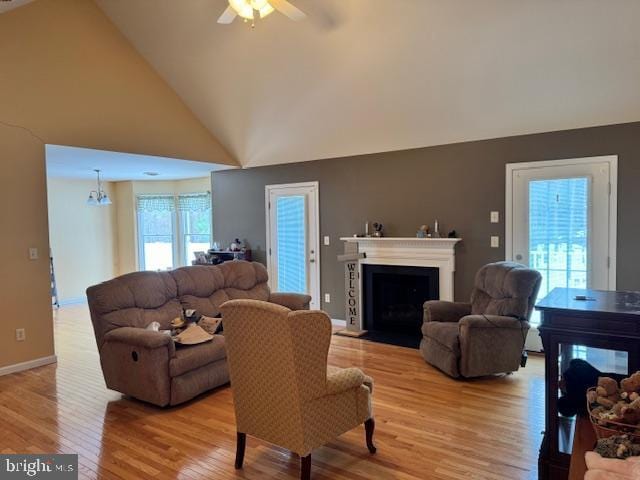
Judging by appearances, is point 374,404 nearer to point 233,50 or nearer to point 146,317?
point 146,317

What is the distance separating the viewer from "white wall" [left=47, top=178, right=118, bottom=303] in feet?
26.6

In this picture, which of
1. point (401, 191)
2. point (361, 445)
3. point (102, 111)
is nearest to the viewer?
point (361, 445)

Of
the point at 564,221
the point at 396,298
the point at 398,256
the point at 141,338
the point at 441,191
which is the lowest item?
the point at 396,298

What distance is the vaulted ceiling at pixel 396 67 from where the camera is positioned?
3.45 meters

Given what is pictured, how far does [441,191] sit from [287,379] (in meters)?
3.48

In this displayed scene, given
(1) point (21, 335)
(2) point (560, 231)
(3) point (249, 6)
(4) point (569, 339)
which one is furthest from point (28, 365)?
(2) point (560, 231)

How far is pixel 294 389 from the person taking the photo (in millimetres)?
2242

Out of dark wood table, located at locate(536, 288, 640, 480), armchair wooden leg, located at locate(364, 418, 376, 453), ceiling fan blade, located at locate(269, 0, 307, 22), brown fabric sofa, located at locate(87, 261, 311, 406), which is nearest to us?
dark wood table, located at locate(536, 288, 640, 480)

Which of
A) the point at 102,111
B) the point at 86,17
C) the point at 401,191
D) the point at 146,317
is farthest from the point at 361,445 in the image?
the point at 86,17

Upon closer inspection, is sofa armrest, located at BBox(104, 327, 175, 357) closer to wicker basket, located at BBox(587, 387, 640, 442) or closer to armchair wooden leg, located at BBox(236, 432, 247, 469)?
armchair wooden leg, located at BBox(236, 432, 247, 469)

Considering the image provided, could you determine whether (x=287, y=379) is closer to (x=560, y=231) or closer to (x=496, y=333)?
(x=496, y=333)

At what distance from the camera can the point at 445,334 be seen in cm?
398

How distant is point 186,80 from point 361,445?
4663mm

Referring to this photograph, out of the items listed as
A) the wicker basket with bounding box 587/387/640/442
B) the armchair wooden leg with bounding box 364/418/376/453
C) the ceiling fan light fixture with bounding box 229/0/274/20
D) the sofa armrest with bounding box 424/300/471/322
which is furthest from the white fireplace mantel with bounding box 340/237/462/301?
the wicker basket with bounding box 587/387/640/442
